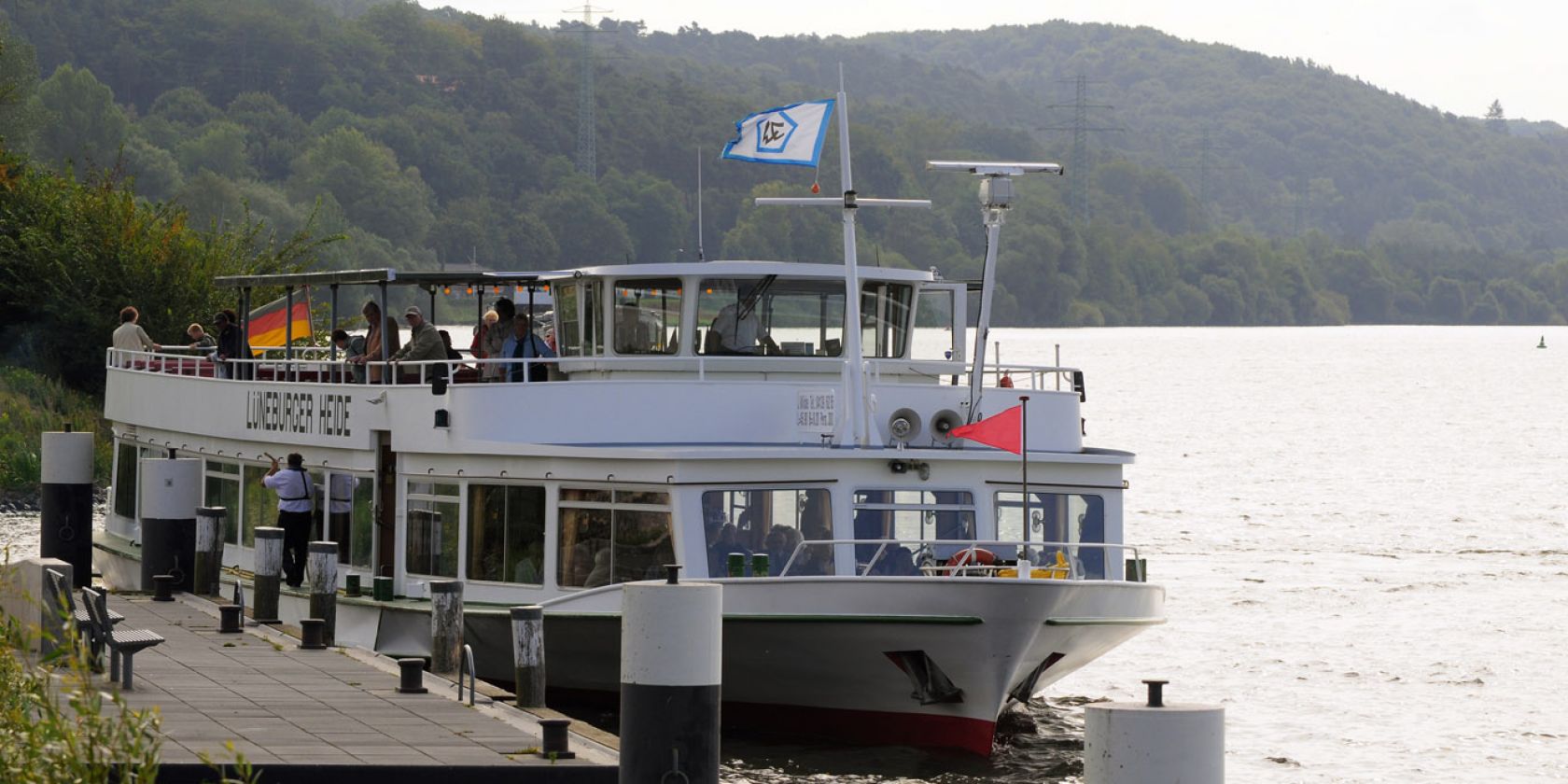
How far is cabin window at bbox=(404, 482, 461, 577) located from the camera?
21.9 metres

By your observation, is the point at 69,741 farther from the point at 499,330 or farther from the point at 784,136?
the point at 499,330

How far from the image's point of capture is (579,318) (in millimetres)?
22953

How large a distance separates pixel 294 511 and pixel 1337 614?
21097 millimetres

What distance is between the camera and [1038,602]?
748 inches

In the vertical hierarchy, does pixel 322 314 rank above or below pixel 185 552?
above

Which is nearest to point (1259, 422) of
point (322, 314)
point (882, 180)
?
point (882, 180)

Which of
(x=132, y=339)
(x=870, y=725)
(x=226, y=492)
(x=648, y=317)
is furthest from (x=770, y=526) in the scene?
(x=132, y=339)

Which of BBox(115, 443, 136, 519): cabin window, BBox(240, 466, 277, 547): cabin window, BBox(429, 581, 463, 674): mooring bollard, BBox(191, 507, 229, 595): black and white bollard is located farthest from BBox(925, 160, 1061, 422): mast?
BBox(115, 443, 136, 519): cabin window

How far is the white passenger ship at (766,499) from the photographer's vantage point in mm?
19500

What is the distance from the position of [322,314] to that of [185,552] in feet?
90.6

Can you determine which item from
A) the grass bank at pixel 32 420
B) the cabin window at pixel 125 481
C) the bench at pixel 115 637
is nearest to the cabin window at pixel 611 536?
the bench at pixel 115 637

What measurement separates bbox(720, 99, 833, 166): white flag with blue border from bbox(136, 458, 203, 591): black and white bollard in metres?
6.99

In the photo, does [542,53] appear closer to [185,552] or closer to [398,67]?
[398,67]

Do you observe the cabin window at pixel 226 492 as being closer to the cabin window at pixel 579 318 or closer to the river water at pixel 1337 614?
the cabin window at pixel 579 318
